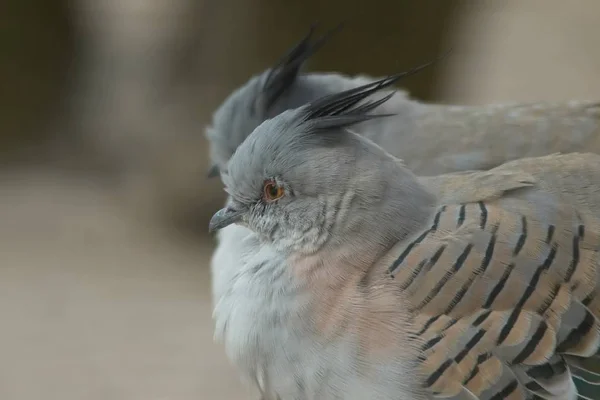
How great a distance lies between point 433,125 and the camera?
1.88 meters

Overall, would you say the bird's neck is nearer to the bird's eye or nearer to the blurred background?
the bird's eye

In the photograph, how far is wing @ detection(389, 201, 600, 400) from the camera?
A: 116cm

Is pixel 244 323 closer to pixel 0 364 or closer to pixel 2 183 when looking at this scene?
pixel 0 364

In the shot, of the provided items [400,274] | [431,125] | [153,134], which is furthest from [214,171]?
[153,134]

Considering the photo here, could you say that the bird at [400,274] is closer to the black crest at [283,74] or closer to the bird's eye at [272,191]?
the bird's eye at [272,191]

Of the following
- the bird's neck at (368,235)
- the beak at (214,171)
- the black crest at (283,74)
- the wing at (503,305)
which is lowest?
the wing at (503,305)

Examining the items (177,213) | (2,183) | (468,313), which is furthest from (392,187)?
(2,183)

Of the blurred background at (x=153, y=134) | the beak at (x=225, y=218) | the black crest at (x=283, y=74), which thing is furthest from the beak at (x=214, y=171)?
the blurred background at (x=153, y=134)

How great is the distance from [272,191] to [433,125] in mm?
675

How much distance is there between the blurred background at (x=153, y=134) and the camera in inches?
126

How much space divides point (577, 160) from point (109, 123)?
10.2 ft

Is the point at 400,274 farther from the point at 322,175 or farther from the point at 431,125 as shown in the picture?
the point at 431,125

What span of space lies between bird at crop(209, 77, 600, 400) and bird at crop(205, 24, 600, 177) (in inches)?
15.0

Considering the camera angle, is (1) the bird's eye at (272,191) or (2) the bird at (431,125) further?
(2) the bird at (431,125)
